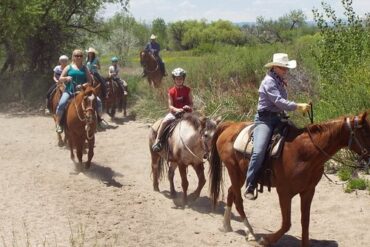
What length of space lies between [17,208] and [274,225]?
12.5ft

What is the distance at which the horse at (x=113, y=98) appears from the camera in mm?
16263

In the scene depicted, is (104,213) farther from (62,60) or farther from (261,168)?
(62,60)

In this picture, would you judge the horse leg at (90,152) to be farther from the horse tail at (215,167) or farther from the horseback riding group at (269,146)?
the horse tail at (215,167)

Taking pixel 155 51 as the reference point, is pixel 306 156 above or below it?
below

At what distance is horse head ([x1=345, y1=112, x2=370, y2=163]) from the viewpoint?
5.56 metres

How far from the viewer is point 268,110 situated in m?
6.30

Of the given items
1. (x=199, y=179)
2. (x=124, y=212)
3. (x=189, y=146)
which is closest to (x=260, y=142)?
(x=189, y=146)

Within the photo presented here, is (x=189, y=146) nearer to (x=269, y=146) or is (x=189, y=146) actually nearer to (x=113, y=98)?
(x=269, y=146)

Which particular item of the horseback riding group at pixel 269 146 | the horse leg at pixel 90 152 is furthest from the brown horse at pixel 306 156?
the horse leg at pixel 90 152

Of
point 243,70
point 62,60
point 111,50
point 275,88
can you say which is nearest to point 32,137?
point 62,60

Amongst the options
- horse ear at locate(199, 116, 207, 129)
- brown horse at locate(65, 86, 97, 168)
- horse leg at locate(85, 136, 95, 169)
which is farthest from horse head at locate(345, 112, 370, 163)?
horse leg at locate(85, 136, 95, 169)

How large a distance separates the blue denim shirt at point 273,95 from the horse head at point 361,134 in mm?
728

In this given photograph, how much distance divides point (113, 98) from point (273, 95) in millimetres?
10715

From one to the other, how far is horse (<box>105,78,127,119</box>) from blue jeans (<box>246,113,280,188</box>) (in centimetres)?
1041
